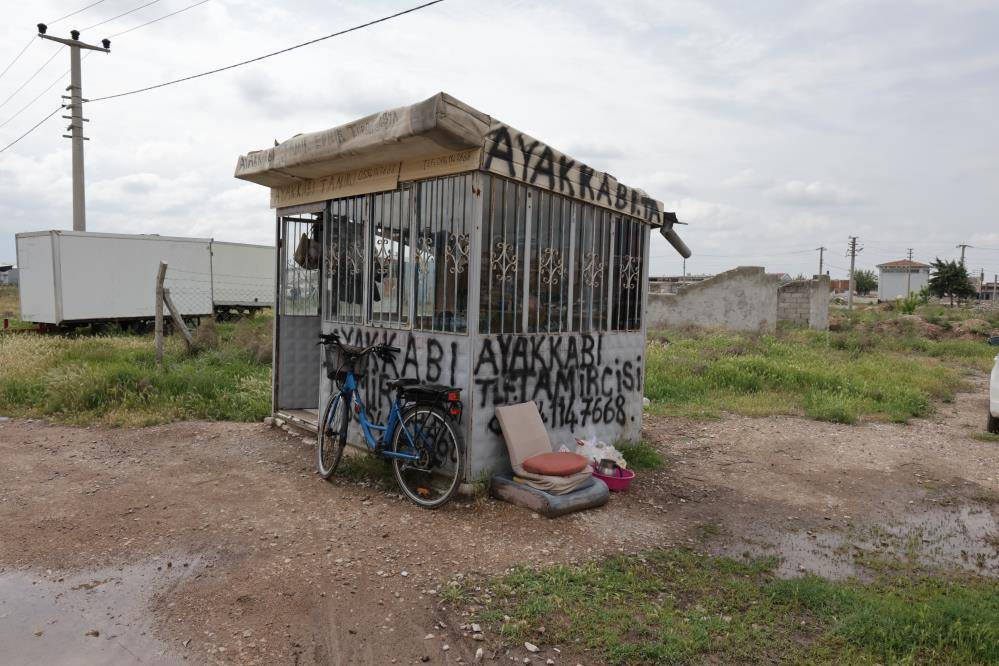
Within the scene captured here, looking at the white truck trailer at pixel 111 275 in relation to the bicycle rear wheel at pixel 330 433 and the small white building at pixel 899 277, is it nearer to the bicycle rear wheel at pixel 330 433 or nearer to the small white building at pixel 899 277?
the bicycle rear wheel at pixel 330 433

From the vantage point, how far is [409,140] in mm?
5180

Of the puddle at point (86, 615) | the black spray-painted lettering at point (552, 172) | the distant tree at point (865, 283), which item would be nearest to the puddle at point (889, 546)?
the black spray-painted lettering at point (552, 172)

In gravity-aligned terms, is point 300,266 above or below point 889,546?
above

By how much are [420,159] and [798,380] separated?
875 cm

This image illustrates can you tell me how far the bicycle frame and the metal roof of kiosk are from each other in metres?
1.94

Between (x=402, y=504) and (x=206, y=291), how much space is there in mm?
16790

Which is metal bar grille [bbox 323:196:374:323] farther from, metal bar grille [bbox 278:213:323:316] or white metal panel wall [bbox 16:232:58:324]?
white metal panel wall [bbox 16:232:58:324]

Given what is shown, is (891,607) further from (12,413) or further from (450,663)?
(12,413)

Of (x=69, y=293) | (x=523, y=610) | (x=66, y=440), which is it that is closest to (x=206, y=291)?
(x=69, y=293)

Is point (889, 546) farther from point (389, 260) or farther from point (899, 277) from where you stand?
point (899, 277)

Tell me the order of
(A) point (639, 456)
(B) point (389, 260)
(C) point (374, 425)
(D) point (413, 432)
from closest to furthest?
(D) point (413, 432) → (C) point (374, 425) → (B) point (389, 260) → (A) point (639, 456)

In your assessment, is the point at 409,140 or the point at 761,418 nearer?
the point at 409,140

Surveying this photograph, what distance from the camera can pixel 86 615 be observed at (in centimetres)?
353

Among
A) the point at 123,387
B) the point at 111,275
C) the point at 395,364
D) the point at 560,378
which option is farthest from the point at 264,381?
the point at 111,275
